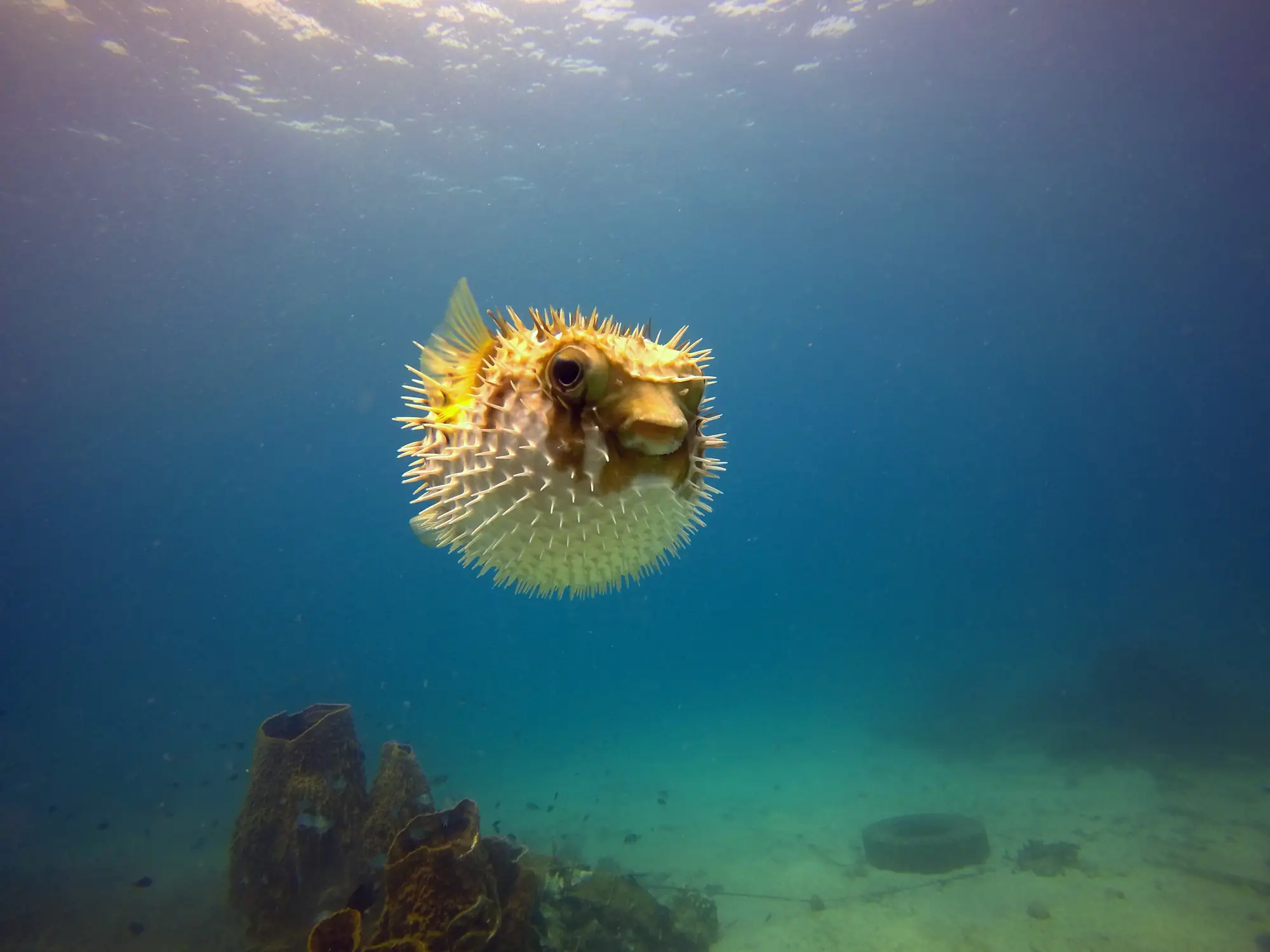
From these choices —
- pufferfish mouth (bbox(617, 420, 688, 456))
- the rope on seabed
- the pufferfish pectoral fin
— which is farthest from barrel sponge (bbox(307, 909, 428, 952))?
the rope on seabed

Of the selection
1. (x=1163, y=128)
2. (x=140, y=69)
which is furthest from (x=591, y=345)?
(x=1163, y=128)

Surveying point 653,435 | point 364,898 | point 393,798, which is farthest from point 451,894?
point 653,435

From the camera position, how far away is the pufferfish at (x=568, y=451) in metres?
1.37

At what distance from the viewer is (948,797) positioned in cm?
1362

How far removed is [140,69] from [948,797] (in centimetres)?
2800

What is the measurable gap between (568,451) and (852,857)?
469 inches

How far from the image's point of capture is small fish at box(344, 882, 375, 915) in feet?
12.9

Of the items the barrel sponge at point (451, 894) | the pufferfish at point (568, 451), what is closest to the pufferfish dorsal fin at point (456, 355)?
the pufferfish at point (568, 451)

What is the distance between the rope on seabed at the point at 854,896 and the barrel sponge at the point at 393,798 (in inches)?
194

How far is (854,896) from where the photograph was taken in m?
8.68

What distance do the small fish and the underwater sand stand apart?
463 centimetres

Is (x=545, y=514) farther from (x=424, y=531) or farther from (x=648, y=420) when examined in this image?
(x=424, y=531)

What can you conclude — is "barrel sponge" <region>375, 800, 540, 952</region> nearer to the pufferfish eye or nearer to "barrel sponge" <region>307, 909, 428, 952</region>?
"barrel sponge" <region>307, 909, 428, 952</region>

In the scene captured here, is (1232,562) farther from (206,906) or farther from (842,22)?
(206,906)
